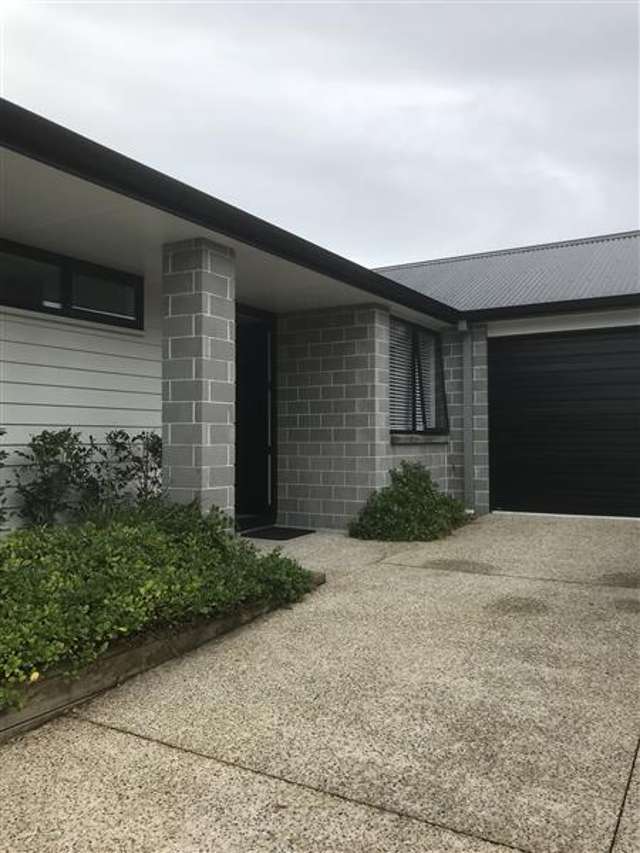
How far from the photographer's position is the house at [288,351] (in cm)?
497

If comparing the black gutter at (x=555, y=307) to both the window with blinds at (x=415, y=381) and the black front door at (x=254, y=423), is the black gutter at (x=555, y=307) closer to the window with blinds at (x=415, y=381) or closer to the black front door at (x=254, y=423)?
the window with blinds at (x=415, y=381)

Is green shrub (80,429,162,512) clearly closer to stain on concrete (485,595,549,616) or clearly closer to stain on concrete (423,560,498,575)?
stain on concrete (423,560,498,575)

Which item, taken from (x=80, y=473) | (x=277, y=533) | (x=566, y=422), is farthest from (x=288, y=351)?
(x=566, y=422)

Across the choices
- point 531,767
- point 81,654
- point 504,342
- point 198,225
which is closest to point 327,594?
point 81,654

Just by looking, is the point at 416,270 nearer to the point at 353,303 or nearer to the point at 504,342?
the point at 504,342

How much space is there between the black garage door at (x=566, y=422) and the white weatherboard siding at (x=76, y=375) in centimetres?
496

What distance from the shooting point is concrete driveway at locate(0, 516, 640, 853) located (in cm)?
200

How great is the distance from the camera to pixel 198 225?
4781 mm

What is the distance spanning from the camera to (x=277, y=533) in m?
7.61

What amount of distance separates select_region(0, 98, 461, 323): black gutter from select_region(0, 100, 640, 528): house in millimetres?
13

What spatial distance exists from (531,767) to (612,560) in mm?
4092

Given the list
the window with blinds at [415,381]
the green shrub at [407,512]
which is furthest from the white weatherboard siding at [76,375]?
the window with blinds at [415,381]

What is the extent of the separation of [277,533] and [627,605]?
4.05 m

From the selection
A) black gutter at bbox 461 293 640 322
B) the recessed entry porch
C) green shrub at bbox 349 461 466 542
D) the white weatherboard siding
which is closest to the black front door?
the recessed entry porch
